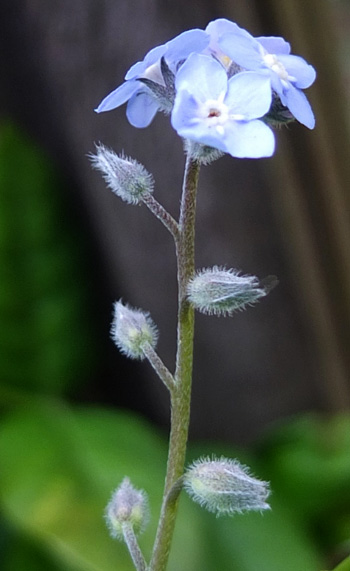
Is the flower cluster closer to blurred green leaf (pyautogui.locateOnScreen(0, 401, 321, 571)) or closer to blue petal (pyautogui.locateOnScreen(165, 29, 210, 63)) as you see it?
blue petal (pyautogui.locateOnScreen(165, 29, 210, 63))

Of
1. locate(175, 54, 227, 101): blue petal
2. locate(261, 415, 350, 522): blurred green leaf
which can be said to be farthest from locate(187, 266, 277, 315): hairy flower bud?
locate(261, 415, 350, 522): blurred green leaf

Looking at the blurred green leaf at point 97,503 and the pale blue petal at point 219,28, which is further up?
the pale blue petal at point 219,28

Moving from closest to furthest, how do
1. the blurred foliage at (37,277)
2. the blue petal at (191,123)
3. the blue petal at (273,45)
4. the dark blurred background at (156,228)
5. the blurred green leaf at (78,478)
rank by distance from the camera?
the blue petal at (191,123) < the blue petal at (273,45) < the blurred green leaf at (78,478) < the dark blurred background at (156,228) < the blurred foliage at (37,277)

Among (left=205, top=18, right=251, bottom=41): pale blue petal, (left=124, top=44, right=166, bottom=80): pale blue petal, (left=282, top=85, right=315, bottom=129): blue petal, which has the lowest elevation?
(left=282, top=85, right=315, bottom=129): blue petal

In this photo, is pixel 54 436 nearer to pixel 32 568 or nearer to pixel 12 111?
pixel 32 568

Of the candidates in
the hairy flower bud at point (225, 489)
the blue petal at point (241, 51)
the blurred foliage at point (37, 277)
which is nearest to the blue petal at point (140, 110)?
the blue petal at point (241, 51)

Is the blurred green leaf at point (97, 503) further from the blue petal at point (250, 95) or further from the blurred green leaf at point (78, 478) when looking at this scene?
the blue petal at point (250, 95)

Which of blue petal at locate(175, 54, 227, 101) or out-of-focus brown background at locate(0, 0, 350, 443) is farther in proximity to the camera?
out-of-focus brown background at locate(0, 0, 350, 443)
